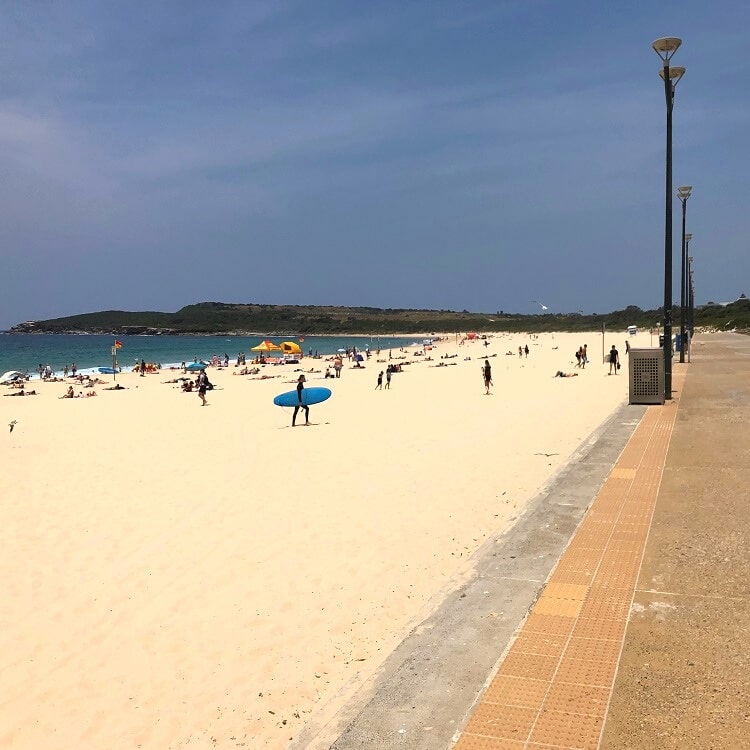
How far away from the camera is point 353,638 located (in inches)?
186

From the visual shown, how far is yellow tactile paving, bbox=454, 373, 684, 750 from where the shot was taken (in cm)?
297

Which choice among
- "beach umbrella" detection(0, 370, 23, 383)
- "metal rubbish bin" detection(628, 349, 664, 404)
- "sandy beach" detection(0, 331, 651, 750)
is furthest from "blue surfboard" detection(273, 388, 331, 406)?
"beach umbrella" detection(0, 370, 23, 383)

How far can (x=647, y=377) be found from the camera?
14.3 metres

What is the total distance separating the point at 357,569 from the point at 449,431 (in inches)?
323

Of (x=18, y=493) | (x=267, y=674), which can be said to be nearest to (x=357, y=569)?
(x=267, y=674)

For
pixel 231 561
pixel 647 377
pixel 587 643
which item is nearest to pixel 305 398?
pixel 647 377

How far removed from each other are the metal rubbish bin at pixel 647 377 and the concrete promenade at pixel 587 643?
768cm

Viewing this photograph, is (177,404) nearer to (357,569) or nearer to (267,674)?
(357,569)

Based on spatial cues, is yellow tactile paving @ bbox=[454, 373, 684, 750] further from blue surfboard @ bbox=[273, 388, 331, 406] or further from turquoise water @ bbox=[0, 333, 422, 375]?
turquoise water @ bbox=[0, 333, 422, 375]

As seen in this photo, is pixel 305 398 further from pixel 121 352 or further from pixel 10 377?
pixel 121 352

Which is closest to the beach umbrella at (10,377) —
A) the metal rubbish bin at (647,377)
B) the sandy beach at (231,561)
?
the sandy beach at (231,561)

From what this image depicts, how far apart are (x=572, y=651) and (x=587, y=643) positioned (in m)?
0.14

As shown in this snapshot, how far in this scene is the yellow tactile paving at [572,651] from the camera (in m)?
2.97

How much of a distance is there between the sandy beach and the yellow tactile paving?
2.66 ft
